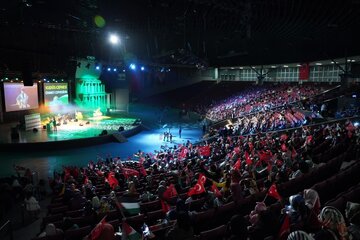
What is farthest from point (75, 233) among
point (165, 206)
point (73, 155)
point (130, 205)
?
point (73, 155)

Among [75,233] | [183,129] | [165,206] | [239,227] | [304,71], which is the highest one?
[304,71]

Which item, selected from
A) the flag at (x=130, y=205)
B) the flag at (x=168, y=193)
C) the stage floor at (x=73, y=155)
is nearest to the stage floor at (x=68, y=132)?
the stage floor at (x=73, y=155)

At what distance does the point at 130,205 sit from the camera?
7.66 m

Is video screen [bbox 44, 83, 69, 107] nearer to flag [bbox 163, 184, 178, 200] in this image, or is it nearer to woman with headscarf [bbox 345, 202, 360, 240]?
flag [bbox 163, 184, 178, 200]

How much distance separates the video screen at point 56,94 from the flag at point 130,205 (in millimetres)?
26784

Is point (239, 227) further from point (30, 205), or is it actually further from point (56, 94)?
point (56, 94)

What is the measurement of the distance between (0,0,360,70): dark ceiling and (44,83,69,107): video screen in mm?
4010

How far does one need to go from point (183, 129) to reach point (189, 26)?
39.9 feet

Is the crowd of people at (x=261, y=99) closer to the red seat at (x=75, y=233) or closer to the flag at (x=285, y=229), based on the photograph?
the red seat at (x=75, y=233)

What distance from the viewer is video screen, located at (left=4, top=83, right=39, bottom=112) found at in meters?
26.5

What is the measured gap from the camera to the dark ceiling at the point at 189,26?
1752cm

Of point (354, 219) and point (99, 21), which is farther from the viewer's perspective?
point (99, 21)

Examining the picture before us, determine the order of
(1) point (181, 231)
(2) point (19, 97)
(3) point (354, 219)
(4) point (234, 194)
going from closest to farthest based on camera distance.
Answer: (3) point (354, 219) < (1) point (181, 231) < (4) point (234, 194) < (2) point (19, 97)

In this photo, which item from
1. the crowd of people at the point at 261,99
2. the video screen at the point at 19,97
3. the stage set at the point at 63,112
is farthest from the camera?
the crowd of people at the point at 261,99
